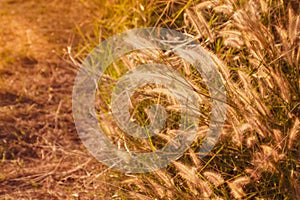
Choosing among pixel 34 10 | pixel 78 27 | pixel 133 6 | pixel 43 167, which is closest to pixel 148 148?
pixel 43 167

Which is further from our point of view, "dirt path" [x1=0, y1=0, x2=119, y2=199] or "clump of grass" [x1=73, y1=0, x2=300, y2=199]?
"dirt path" [x1=0, y1=0, x2=119, y2=199]

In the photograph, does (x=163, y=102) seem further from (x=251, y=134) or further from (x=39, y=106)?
(x=39, y=106)

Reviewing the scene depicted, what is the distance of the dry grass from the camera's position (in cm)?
169

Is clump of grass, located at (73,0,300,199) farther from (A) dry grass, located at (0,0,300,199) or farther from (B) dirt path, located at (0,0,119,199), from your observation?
(B) dirt path, located at (0,0,119,199)

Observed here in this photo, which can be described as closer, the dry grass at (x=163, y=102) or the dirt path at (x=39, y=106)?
the dry grass at (x=163, y=102)

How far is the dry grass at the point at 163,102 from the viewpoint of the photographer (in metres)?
1.69

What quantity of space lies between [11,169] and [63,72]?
0.82 meters

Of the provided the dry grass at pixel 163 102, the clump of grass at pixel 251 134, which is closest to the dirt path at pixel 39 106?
the dry grass at pixel 163 102

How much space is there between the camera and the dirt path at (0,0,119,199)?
2289 mm

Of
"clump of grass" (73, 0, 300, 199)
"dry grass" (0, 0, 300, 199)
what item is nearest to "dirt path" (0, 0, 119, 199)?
"dry grass" (0, 0, 300, 199)

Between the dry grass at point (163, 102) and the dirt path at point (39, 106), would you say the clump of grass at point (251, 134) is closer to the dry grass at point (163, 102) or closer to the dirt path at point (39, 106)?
the dry grass at point (163, 102)

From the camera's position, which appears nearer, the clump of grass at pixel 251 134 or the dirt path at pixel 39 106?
the clump of grass at pixel 251 134

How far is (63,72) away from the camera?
303cm

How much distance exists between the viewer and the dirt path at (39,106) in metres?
2.29
